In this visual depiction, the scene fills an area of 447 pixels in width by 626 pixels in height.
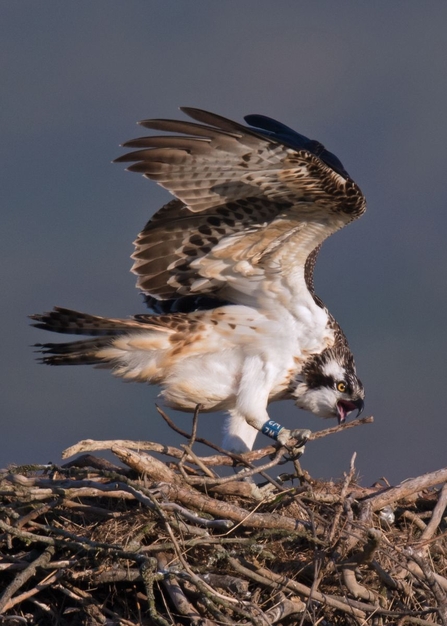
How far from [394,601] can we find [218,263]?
3029 millimetres

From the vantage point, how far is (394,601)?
17.9ft

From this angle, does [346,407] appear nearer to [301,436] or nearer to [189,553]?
[301,436]

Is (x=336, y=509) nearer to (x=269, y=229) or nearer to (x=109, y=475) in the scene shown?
(x=109, y=475)

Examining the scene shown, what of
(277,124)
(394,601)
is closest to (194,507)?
(394,601)

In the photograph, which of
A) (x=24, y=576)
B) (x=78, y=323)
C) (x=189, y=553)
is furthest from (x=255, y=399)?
(x=24, y=576)

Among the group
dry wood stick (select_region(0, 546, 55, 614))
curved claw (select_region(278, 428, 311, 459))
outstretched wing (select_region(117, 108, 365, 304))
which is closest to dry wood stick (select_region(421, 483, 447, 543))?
curved claw (select_region(278, 428, 311, 459))

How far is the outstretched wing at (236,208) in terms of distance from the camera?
6.45 m

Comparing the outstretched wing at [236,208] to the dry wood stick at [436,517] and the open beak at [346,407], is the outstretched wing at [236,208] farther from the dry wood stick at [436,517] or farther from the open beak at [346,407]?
the dry wood stick at [436,517]

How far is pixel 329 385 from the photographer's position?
7414mm

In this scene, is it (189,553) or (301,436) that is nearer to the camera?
(189,553)

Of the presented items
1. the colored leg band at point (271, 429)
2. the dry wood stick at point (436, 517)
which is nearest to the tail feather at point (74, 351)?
the colored leg band at point (271, 429)

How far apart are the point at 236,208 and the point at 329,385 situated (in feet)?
5.22

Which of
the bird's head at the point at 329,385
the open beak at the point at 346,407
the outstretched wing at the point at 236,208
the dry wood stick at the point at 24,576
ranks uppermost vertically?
the outstretched wing at the point at 236,208

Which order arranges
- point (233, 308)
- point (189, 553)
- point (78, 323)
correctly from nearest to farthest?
point (189, 553)
point (78, 323)
point (233, 308)
